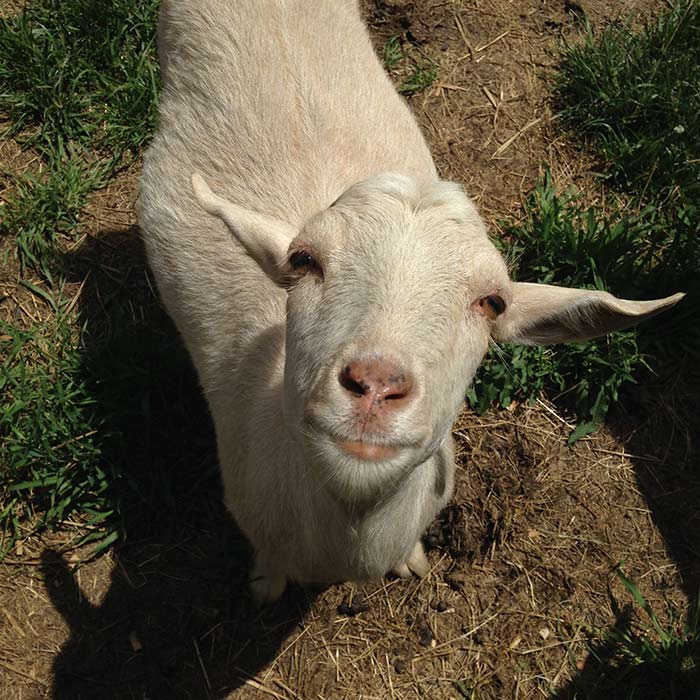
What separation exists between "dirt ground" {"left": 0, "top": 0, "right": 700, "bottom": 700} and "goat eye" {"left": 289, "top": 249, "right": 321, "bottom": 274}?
2.05 meters

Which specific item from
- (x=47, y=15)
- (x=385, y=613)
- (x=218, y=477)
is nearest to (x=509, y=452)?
(x=385, y=613)

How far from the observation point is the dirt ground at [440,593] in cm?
388

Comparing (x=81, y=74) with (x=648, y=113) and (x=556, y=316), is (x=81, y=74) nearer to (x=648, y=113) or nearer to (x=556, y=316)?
(x=648, y=113)

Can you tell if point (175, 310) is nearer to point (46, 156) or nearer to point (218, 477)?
point (218, 477)

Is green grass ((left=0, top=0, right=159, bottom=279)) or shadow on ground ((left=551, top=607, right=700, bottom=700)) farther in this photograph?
green grass ((left=0, top=0, right=159, bottom=279))

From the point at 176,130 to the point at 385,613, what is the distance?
2750 mm

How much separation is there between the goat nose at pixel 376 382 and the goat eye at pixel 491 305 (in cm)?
61

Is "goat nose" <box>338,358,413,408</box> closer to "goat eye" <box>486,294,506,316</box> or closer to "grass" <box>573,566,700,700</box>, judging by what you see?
"goat eye" <box>486,294,506,316</box>

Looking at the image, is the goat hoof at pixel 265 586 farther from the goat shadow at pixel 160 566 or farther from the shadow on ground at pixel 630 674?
the shadow on ground at pixel 630 674

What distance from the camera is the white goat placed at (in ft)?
7.13

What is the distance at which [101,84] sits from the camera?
17.1ft

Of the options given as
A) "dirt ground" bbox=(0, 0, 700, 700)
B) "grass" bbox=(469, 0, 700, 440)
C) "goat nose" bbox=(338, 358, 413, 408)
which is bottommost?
"dirt ground" bbox=(0, 0, 700, 700)

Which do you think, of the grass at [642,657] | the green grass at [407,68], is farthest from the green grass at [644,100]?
the grass at [642,657]

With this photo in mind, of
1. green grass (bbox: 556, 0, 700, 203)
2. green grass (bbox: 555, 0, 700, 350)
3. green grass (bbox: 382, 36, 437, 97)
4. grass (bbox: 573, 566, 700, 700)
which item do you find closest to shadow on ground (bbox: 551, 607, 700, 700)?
grass (bbox: 573, 566, 700, 700)
